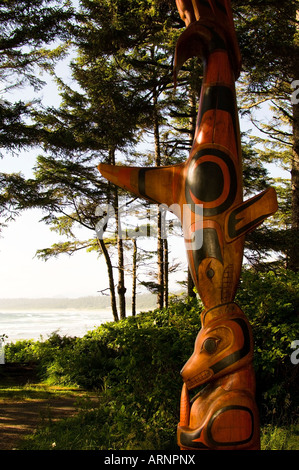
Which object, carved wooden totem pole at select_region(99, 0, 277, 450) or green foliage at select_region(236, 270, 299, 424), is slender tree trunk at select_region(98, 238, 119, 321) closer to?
green foliage at select_region(236, 270, 299, 424)

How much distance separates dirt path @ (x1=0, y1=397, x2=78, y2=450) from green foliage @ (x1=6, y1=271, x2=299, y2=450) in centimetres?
33

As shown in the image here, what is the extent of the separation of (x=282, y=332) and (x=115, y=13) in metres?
6.99

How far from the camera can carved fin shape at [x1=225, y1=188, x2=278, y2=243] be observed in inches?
92.1

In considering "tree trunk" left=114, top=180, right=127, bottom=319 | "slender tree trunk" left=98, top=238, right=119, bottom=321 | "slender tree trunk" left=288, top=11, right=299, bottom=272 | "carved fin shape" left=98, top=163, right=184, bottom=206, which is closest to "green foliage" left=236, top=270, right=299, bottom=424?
"carved fin shape" left=98, top=163, right=184, bottom=206

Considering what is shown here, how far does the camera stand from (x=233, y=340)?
7.37 ft

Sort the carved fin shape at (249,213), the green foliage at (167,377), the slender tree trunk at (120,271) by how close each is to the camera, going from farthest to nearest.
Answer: the slender tree trunk at (120,271) < the green foliage at (167,377) < the carved fin shape at (249,213)

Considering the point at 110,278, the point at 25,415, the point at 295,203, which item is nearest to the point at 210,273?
the point at 25,415

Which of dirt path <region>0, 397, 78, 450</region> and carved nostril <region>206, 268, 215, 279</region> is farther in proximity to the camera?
dirt path <region>0, 397, 78, 450</region>

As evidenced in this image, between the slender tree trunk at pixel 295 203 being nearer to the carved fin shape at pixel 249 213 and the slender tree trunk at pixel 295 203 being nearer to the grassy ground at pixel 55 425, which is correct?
the grassy ground at pixel 55 425

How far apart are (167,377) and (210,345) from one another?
7.32 ft

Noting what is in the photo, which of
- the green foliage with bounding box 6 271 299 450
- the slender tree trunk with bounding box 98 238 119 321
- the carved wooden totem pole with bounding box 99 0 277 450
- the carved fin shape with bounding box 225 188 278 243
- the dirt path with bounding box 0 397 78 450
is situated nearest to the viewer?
the carved wooden totem pole with bounding box 99 0 277 450

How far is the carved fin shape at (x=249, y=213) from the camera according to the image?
2340 millimetres

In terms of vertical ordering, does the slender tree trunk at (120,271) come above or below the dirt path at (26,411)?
→ above

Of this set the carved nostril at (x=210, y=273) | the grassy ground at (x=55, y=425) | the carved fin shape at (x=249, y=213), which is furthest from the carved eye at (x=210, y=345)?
the grassy ground at (x=55, y=425)
